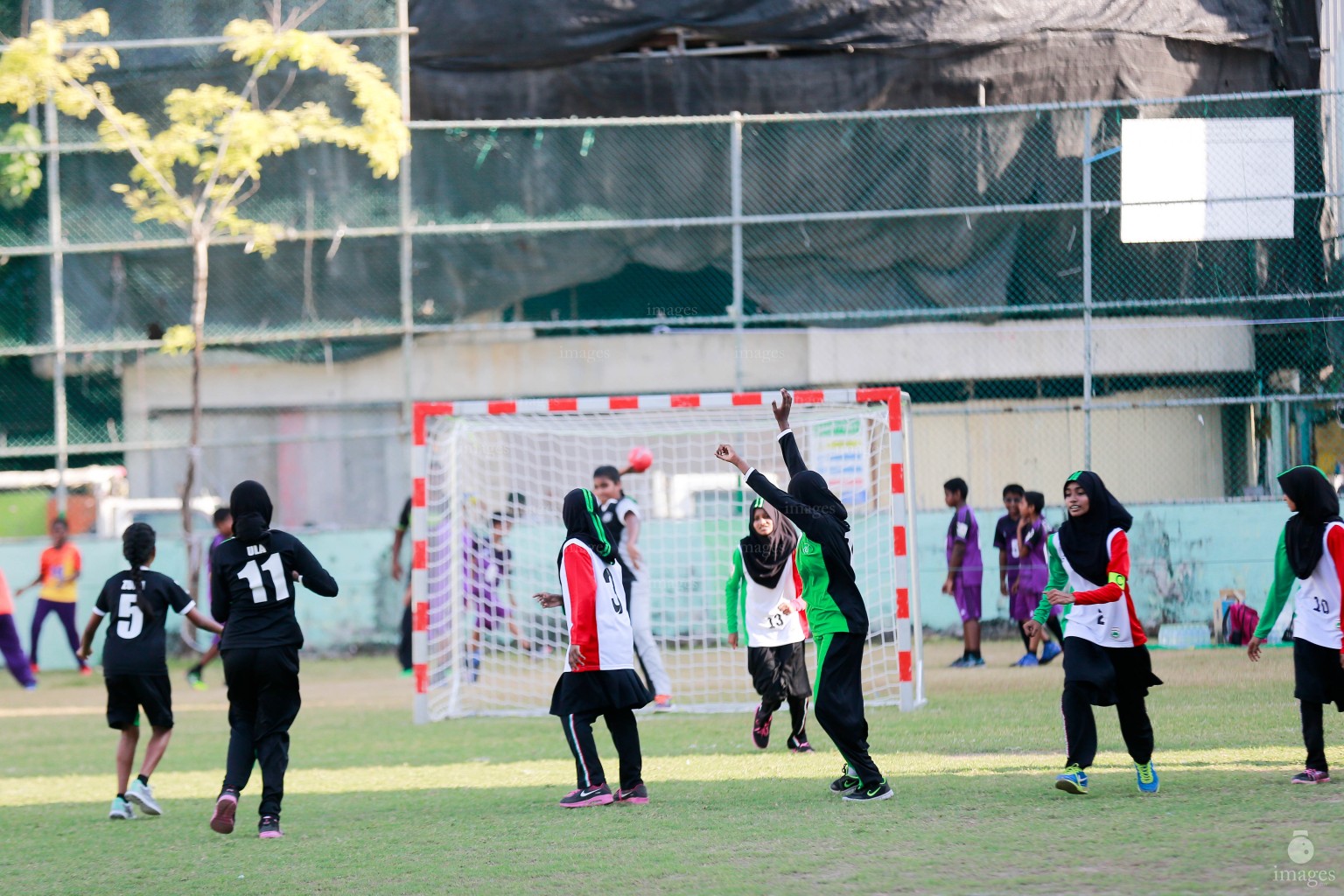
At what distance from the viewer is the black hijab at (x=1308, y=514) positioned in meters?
8.10

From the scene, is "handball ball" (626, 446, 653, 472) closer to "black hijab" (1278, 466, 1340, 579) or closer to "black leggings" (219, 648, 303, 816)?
"black leggings" (219, 648, 303, 816)

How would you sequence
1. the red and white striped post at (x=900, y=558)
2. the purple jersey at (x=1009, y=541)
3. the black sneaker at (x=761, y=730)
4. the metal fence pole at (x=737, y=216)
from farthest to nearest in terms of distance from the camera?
the metal fence pole at (x=737, y=216) → the purple jersey at (x=1009, y=541) → the red and white striped post at (x=900, y=558) → the black sneaker at (x=761, y=730)

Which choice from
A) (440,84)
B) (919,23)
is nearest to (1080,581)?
(919,23)

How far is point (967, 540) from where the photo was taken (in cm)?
1574

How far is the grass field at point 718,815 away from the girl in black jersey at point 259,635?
386 mm

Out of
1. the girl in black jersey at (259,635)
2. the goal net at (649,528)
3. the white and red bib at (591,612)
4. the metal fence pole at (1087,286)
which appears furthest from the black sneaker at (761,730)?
the metal fence pole at (1087,286)

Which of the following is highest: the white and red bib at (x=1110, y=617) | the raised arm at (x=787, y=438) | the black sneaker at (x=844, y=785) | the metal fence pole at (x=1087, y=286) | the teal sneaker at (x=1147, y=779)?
the metal fence pole at (x=1087, y=286)

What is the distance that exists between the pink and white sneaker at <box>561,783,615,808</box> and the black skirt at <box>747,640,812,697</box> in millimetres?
2117

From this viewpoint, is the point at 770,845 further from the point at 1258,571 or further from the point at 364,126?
the point at 364,126

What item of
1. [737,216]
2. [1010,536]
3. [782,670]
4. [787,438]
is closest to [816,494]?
[787,438]

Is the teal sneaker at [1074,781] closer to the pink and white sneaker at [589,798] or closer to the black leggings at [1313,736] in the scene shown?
the black leggings at [1313,736]

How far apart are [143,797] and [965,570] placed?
9062 millimetres

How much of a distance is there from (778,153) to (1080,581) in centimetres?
1165

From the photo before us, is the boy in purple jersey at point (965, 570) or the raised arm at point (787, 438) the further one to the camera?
the boy in purple jersey at point (965, 570)
